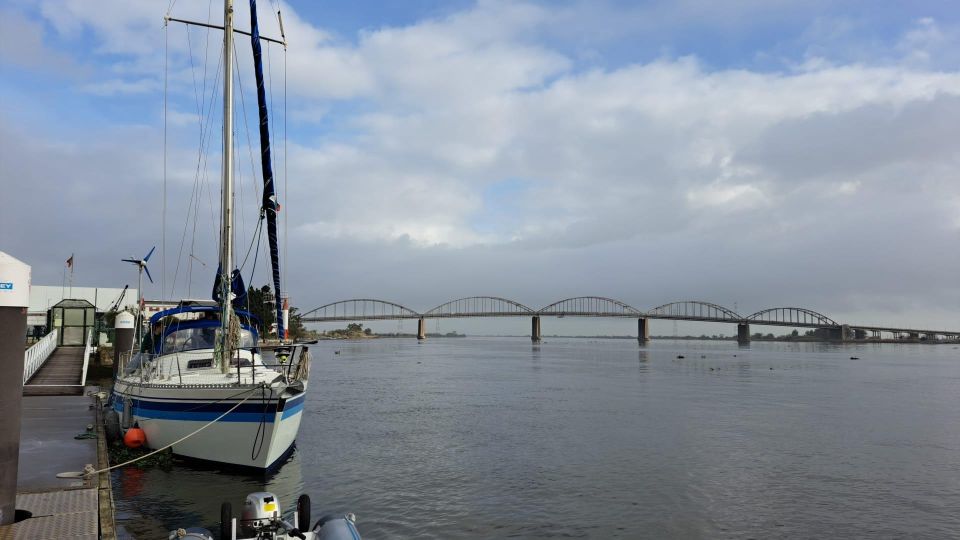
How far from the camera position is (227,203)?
21.3 meters

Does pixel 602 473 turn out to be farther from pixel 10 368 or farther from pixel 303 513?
pixel 10 368

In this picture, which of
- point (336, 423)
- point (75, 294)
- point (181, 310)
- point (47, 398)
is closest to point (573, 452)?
point (336, 423)

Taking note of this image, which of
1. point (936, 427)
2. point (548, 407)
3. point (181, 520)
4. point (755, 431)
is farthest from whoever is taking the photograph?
point (548, 407)

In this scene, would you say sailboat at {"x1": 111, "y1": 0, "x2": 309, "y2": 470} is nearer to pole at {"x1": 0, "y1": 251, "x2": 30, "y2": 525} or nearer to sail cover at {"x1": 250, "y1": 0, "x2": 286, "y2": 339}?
sail cover at {"x1": 250, "y1": 0, "x2": 286, "y2": 339}

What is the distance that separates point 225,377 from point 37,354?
81.1 ft

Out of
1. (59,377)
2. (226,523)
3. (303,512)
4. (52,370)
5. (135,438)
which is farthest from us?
(52,370)

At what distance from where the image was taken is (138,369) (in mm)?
21594

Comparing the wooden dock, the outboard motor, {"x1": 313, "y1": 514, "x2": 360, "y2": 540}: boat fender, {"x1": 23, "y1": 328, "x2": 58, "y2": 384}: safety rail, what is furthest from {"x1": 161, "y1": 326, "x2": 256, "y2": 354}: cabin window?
the wooden dock

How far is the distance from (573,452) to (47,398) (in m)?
24.4

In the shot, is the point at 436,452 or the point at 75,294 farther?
the point at 75,294

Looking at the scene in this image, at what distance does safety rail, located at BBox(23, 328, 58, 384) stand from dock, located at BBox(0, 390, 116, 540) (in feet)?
33.0

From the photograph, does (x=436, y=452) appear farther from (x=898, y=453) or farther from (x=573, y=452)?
(x=898, y=453)

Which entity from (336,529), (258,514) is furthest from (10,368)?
(336,529)

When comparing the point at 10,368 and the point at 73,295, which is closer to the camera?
the point at 10,368
